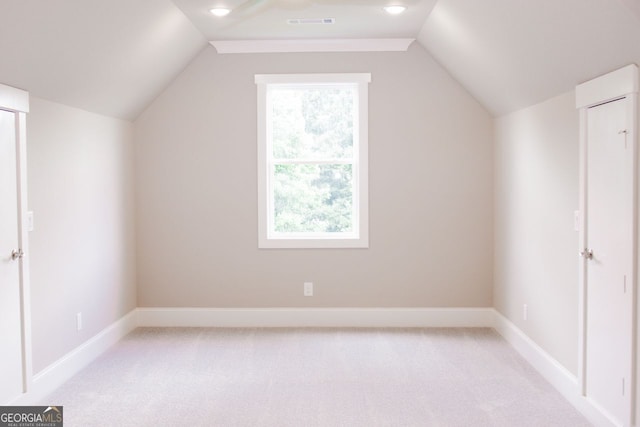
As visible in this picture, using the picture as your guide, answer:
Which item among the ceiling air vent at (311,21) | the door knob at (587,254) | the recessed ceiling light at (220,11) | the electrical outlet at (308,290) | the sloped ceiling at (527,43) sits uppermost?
the ceiling air vent at (311,21)

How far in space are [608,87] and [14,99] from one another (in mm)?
3256

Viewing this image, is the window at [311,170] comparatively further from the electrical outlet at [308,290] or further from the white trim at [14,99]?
the white trim at [14,99]

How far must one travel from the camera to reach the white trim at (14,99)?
3.51m

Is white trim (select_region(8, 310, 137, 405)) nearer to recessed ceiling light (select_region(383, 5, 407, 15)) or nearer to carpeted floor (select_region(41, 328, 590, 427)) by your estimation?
carpeted floor (select_region(41, 328, 590, 427))

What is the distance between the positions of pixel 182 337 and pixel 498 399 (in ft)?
9.00

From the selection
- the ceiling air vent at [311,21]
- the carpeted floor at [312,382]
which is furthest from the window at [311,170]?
the carpeted floor at [312,382]

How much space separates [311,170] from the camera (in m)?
5.93

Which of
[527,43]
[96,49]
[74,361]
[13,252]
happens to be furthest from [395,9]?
[74,361]

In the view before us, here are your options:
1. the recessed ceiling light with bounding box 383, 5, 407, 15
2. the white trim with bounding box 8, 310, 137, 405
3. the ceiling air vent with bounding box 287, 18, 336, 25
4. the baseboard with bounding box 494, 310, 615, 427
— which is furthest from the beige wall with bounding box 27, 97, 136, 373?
the baseboard with bounding box 494, 310, 615, 427

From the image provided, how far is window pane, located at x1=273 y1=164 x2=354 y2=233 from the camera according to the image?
5.93 m

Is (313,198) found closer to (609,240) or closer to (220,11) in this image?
(220,11)

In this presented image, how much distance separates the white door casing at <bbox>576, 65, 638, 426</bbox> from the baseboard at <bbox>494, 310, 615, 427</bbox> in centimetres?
6

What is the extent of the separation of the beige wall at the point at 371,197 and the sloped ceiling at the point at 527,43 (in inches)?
18.1

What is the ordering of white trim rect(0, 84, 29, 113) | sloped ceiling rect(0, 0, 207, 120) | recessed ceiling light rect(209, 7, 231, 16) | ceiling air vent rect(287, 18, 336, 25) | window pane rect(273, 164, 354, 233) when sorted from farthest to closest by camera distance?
window pane rect(273, 164, 354, 233) < ceiling air vent rect(287, 18, 336, 25) < recessed ceiling light rect(209, 7, 231, 16) < white trim rect(0, 84, 29, 113) < sloped ceiling rect(0, 0, 207, 120)
